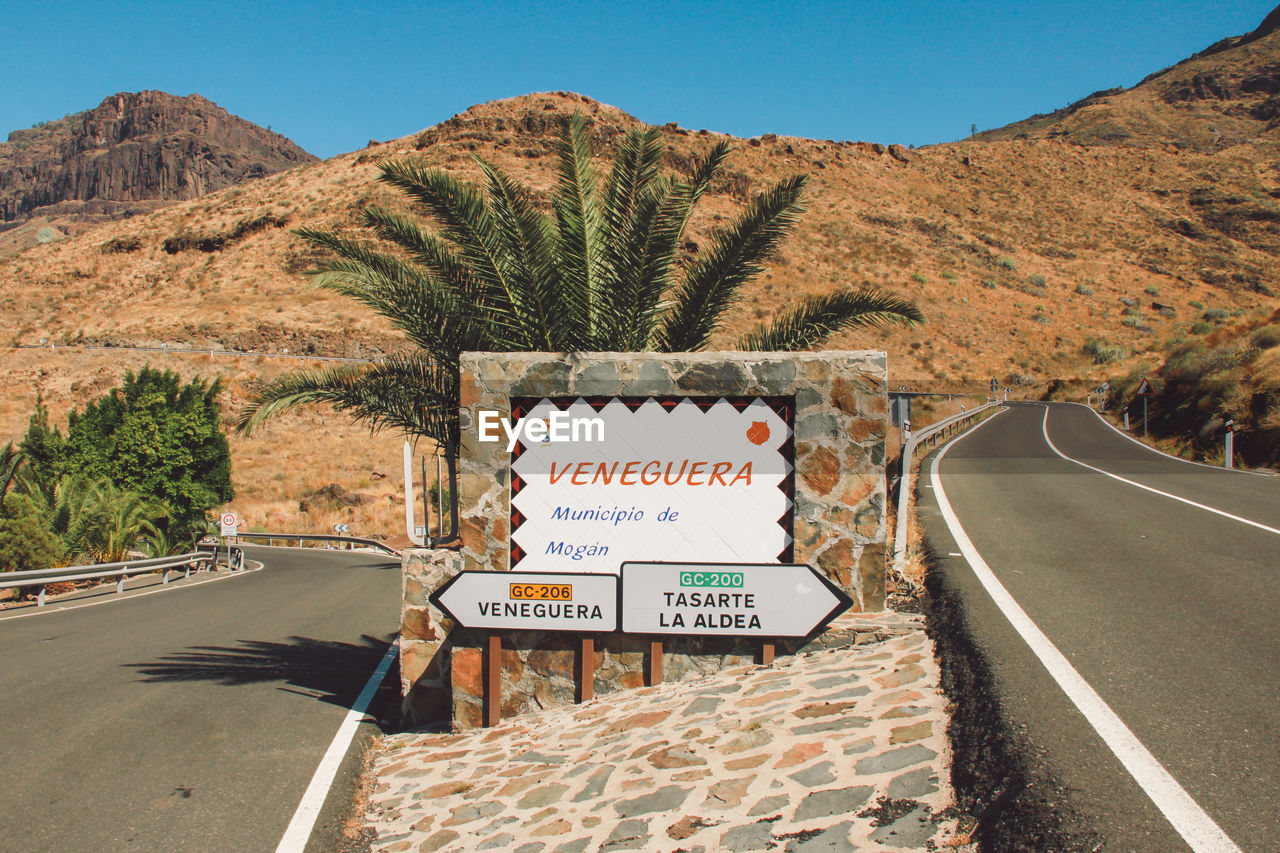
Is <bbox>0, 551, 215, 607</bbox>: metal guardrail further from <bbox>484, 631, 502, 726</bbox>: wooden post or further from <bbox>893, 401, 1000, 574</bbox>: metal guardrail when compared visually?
<bbox>893, 401, 1000, 574</bbox>: metal guardrail

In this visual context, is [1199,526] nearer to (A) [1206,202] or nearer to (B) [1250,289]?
(B) [1250,289]

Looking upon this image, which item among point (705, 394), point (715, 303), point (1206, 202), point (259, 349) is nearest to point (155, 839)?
point (705, 394)

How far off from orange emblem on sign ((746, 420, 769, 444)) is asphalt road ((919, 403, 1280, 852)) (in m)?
2.08

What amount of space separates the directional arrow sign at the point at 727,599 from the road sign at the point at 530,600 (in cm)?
19

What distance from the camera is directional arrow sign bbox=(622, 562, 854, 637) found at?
20.9ft

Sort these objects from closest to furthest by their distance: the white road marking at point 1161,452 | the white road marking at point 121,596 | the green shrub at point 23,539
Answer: the white road marking at point 121,596 → the green shrub at point 23,539 → the white road marking at point 1161,452

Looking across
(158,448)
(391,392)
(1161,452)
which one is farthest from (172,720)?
(1161,452)

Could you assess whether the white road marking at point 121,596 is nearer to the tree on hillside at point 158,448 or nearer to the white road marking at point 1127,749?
the tree on hillside at point 158,448

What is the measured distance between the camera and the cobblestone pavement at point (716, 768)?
13.3 ft

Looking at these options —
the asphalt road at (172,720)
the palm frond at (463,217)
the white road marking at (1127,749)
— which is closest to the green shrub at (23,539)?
the asphalt road at (172,720)

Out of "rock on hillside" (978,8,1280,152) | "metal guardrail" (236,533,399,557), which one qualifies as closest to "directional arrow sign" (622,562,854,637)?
"metal guardrail" (236,533,399,557)

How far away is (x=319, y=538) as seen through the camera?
32031 millimetres

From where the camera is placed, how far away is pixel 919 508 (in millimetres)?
13328

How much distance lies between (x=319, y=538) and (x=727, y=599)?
2878 cm
